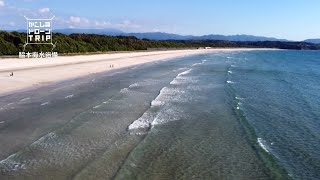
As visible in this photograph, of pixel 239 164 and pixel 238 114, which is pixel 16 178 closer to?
pixel 239 164

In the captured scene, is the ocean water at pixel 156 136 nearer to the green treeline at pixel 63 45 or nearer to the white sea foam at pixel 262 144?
the white sea foam at pixel 262 144

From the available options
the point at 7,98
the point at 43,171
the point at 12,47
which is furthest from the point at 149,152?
the point at 12,47

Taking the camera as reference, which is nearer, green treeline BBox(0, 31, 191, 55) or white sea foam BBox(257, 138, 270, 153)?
white sea foam BBox(257, 138, 270, 153)

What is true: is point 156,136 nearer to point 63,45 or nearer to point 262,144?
point 262,144

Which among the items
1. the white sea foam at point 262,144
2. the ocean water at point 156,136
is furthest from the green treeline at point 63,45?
the white sea foam at point 262,144

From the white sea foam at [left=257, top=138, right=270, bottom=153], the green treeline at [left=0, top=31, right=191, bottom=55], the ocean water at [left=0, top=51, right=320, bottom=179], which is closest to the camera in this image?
the ocean water at [left=0, top=51, right=320, bottom=179]

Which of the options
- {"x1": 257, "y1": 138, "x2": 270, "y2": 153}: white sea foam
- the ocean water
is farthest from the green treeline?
{"x1": 257, "y1": 138, "x2": 270, "y2": 153}: white sea foam

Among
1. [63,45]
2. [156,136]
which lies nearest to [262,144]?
[156,136]

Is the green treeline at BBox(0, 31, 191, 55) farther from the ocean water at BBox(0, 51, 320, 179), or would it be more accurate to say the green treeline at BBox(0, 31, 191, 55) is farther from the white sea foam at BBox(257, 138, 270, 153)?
the white sea foam at BBox(257, 138, 270, 153)

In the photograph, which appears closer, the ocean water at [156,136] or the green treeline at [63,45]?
the ocean water at [156,136]
